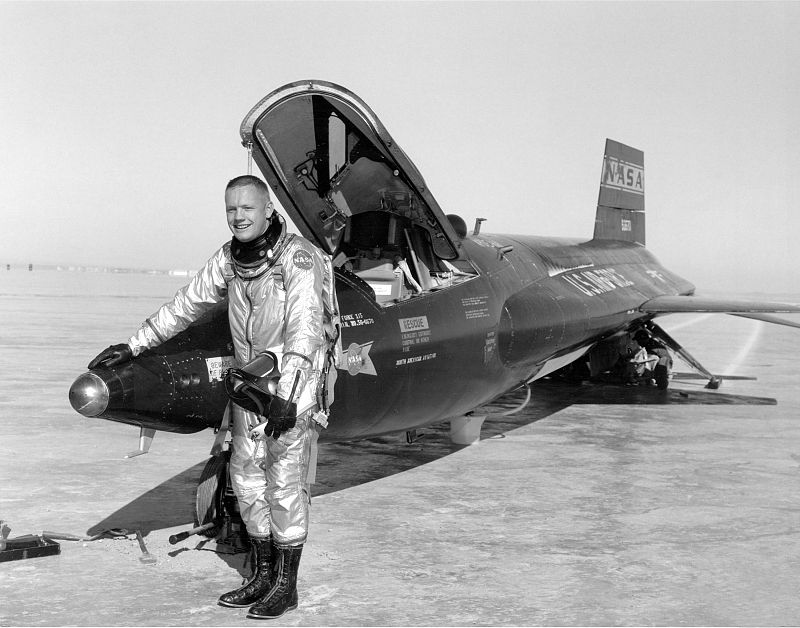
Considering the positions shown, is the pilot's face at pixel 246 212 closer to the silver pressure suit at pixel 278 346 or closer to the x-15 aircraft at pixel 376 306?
the silver pressure suit at pixel 278 346

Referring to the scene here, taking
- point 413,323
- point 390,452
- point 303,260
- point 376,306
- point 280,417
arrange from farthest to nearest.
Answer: point 390,452
point 413,323
point 376,306
point 303,260
point 280,417

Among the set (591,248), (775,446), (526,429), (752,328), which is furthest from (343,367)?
(752,328)

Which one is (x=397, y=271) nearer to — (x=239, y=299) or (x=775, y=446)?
(x=239, y=299)

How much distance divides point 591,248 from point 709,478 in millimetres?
6807

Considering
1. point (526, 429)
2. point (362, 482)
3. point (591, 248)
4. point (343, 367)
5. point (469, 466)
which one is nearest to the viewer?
point (343, 367)

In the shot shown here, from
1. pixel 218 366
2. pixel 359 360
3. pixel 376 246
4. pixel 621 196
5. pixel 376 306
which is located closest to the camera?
pixel 218 366

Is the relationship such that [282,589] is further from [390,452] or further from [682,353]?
[682,353]

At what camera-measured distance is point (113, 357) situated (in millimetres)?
5094

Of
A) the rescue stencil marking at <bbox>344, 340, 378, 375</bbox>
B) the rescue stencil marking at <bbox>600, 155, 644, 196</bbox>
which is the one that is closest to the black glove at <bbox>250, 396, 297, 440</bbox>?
the rescue stencil marking at <bbox>344, 340, 378, 375</bbox>

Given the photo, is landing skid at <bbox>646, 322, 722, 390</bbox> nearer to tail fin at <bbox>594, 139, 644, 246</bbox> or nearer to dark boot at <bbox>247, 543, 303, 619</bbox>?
tail fin at <bbox>594, 139, 644, 246</bbox>

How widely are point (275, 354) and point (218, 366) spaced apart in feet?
2.18

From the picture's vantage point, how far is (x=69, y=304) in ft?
115

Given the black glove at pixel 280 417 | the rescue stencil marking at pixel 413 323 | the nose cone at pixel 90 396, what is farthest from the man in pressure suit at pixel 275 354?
the rescue stencil marking at pixel 413 323

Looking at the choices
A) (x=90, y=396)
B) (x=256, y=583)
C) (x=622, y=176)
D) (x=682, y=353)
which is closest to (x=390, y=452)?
(x=256, y=583)
